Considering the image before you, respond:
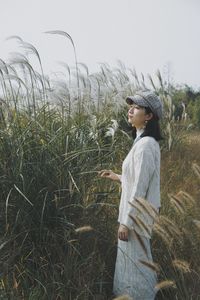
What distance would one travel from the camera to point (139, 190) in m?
3.67

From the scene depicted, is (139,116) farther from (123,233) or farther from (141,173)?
(123,233)

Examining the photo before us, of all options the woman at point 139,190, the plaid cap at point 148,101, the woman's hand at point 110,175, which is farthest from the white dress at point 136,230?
the woman's hand at point 110,175

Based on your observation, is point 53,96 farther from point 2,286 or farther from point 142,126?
point 2,286

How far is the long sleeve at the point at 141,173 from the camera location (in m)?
3.65

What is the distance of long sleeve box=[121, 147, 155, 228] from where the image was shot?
365 centimetres

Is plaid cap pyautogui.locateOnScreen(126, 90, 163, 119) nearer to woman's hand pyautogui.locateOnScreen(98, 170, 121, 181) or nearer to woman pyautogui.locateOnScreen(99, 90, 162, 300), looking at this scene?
woman pyautogui.locateOnScreen(99, 90, 162, 300)

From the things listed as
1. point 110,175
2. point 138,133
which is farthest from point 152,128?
point 110,175

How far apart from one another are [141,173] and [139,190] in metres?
0.11

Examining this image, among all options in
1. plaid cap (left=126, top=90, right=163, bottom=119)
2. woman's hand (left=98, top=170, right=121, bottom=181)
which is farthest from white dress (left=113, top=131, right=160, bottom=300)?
woman's hand (left=98, top=170, right=121, bottom=181)

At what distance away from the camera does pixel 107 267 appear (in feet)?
13.6

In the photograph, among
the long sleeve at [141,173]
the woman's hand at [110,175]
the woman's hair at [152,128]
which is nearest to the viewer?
the long sleeve at [141,173]

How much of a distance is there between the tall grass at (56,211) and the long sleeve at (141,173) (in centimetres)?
22

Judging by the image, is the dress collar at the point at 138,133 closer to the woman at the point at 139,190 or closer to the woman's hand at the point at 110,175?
the woman at the point at 139,190

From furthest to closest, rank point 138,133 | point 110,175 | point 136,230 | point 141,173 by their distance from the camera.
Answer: point 110,175 < point 138,133 < point 136,230 < point 141,173
